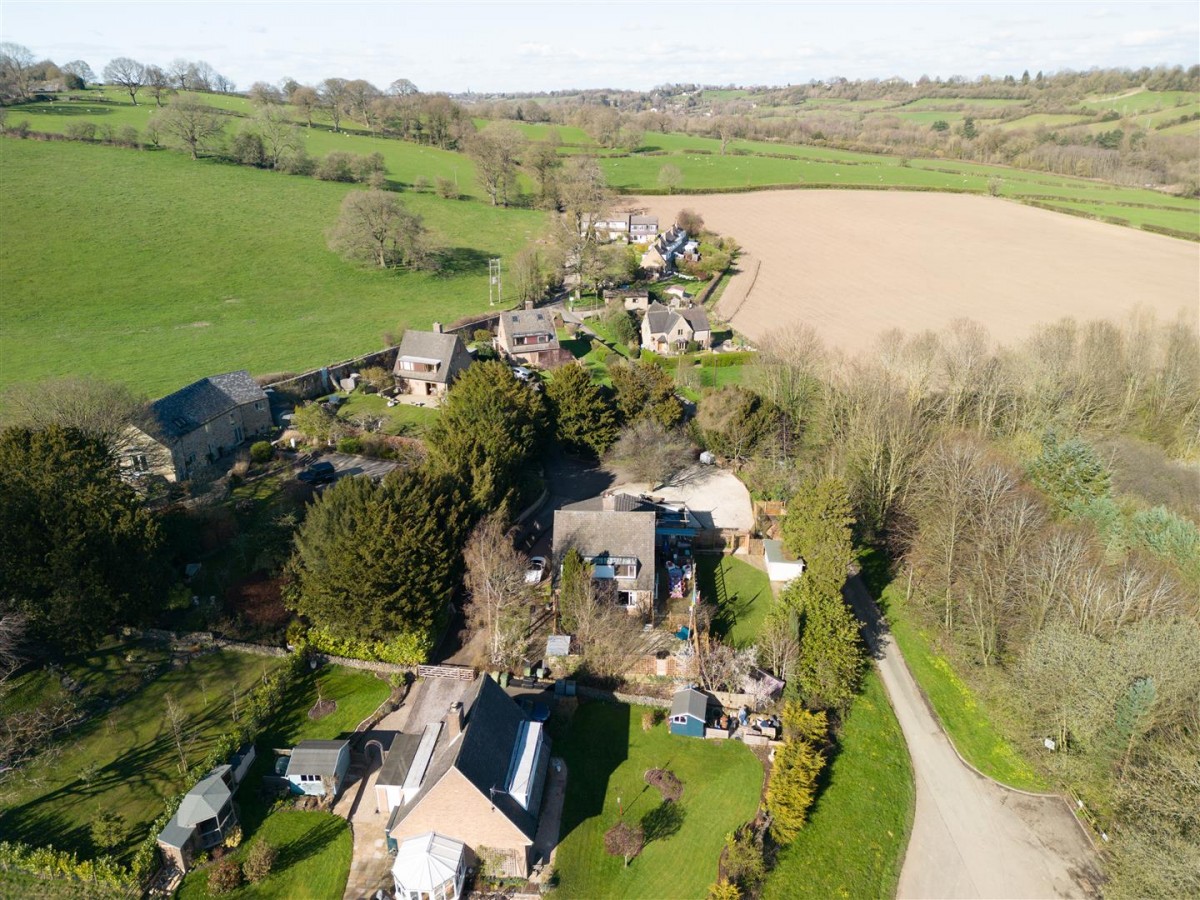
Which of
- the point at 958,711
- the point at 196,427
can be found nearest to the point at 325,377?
the point at 196,427

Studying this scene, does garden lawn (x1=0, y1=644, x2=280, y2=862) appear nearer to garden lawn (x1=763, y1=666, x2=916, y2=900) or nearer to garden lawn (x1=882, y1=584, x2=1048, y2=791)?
garden lawn (x1=763, y1=666, x2=916, y2=900)

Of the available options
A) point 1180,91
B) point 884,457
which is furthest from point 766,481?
point 1180,91

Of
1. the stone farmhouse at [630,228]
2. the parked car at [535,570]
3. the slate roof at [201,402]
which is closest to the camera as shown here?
the parked car at [535,570]

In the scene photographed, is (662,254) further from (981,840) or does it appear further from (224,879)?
(224,879)

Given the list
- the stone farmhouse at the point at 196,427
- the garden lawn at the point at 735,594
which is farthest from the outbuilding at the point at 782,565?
the stone farmhouse at the point at 196,427

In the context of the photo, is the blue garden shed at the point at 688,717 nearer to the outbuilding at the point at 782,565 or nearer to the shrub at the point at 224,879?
the outbuilding at the point at 782,565

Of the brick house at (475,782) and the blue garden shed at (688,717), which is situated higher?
the brick house at (475,782)

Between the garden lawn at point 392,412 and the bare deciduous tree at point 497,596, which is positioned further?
the garden lawn at point 392,412
